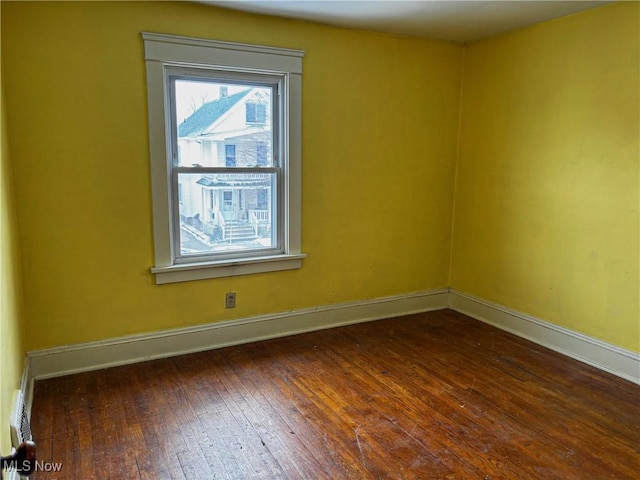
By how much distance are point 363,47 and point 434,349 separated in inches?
89.4

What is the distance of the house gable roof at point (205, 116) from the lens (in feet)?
10.1

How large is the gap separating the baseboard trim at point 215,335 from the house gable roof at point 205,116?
4.36ft

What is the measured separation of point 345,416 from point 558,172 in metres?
2.21

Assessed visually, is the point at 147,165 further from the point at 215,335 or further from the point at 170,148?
the point at 215,335

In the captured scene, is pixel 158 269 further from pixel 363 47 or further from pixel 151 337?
pixel 363 47

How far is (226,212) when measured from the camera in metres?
3.28

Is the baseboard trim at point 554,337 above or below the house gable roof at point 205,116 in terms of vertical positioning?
below

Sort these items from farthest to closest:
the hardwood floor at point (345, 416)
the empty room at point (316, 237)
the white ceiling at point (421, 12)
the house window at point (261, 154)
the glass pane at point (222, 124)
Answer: the house window at point (261, 154) < the glass pane at point (222, 124) < the white ceiling at point (421, 12) < the empty room at point (316, 237) < the hardwood floor at point (345, 416)

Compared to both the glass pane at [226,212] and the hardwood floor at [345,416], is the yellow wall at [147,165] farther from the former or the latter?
the hardwood floor at [345,416]

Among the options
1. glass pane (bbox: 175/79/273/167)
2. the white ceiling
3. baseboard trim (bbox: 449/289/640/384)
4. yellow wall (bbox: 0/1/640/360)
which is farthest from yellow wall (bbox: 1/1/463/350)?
baseboard trim (bbox: 449/289/640/384)

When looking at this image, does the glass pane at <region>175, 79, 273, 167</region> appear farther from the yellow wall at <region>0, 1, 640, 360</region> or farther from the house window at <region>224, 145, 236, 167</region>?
the yellow wall at <region>0, 1, 640, 360</region>

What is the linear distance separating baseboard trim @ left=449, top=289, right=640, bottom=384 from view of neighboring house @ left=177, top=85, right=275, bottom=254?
1.92m

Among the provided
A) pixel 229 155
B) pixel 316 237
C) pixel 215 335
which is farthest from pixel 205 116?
pixel 215 335

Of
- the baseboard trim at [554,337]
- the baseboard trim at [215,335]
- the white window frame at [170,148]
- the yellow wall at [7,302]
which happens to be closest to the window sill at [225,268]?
the white window frame at [170,148]
